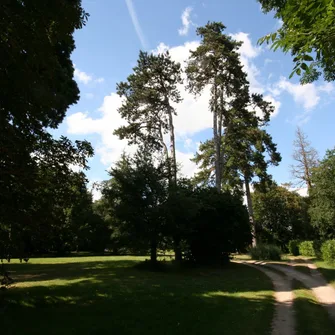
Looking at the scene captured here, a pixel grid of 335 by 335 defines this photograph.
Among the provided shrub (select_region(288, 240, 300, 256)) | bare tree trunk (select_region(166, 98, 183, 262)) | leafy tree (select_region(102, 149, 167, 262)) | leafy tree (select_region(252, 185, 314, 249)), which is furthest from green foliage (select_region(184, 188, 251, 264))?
leafy tree (select_region(252, 185, 314, 249))

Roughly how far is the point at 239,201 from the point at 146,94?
11151 mm

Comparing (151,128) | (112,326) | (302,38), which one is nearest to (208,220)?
(151,128)

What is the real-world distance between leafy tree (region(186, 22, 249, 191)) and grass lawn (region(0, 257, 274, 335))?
13.4 m

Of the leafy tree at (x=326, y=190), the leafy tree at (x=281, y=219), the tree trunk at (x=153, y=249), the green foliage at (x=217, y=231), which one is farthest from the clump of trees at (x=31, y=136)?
the leafy tree at (x=281, y=219)

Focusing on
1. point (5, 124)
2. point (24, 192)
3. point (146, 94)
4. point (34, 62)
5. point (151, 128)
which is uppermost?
point (146, 94)

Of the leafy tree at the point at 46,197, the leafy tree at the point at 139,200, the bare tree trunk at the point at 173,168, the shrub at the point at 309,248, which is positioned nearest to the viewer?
the leafy tree at the point at 46,197

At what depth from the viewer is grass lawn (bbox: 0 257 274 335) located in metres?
6.89

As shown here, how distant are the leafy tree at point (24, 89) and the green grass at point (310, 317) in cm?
741

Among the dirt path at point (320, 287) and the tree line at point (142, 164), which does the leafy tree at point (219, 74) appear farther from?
the dirt path at point (320, 287)

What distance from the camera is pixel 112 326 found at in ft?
22.8

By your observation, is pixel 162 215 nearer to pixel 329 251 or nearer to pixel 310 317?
pixel 310 317

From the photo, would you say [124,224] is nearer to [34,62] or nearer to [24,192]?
[24,192]

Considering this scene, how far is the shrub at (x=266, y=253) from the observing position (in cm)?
2509

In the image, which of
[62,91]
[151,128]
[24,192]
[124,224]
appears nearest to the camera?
[24,192]
